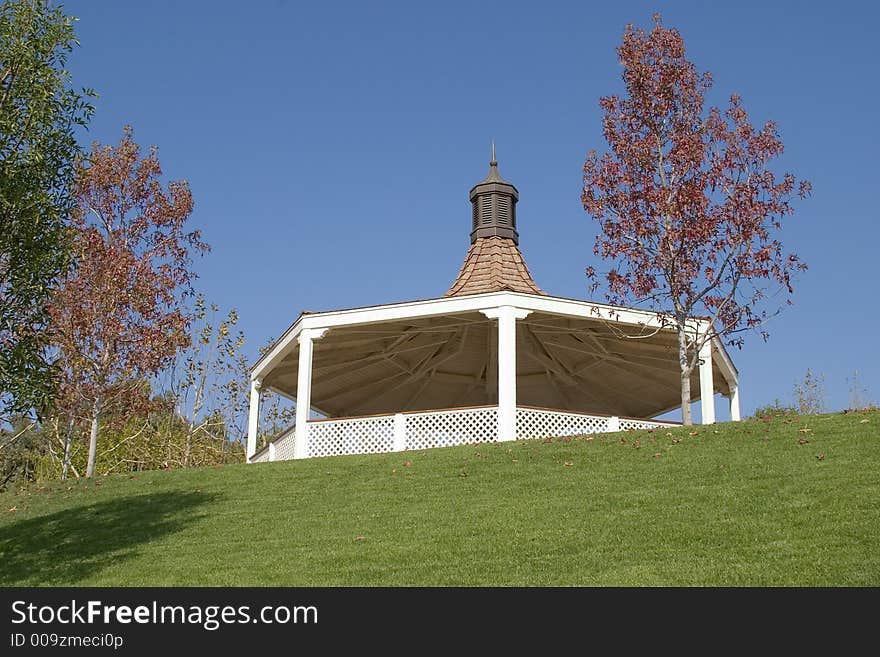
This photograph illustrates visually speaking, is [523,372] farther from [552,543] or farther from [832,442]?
[552,543]

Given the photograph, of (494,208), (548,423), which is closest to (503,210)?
(494,208)

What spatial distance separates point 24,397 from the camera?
12.7 meters

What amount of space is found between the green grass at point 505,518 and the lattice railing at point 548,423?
1469mm

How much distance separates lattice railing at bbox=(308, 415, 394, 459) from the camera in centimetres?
2009

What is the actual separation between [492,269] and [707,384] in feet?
21.5

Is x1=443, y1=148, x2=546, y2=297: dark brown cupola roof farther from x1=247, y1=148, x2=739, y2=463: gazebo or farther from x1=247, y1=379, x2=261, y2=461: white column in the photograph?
x1=247, y1=379, x2=261, y2=461: white column

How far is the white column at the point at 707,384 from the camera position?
66.2ft

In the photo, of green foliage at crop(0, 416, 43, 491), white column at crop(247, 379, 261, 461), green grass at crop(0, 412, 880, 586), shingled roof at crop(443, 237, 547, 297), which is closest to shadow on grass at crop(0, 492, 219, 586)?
green grass at crop(0, 412, 880, 586)

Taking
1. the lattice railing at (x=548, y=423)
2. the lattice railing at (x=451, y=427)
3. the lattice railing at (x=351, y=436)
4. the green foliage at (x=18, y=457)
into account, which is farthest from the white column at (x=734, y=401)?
the green foliage at (x=18, y=457)

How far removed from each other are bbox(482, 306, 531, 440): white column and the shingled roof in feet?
13.4

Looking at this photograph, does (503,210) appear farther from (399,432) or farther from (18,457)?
(18,457)

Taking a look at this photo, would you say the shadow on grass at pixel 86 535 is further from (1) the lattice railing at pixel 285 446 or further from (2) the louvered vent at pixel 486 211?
(2) the louvered vent at pixel 486 211
